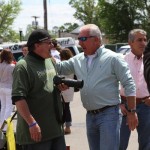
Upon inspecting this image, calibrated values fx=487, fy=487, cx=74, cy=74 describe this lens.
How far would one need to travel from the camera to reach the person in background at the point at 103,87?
15.1ft

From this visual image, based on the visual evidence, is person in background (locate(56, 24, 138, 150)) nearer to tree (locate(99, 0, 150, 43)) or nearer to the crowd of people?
the crowd of people

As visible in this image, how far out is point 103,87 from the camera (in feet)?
15.1

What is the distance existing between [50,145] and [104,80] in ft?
2.67

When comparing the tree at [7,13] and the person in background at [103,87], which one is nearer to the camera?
the person in background at [103,87]

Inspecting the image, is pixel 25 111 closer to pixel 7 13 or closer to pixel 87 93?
pixel 87 93

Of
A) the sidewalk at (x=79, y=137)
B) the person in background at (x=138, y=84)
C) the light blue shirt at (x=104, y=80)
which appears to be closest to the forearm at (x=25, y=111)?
the light blue shirt at (x=104, y=80)

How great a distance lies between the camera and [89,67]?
468 centimetres

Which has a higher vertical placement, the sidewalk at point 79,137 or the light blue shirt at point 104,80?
the light blue shirt at point 104,80

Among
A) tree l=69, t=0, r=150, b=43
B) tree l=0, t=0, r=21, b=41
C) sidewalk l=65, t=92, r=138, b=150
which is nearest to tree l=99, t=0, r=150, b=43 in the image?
tree l=69, t=0, r=150, b=43

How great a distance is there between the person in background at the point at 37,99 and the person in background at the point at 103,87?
441mm

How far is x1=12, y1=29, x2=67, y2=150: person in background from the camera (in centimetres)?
405

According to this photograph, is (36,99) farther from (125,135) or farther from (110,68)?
(125,135)

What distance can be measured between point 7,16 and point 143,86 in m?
52.7

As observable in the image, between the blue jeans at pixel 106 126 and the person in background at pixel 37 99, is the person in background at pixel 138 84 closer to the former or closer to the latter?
the blue jeans at pixel 106 126
